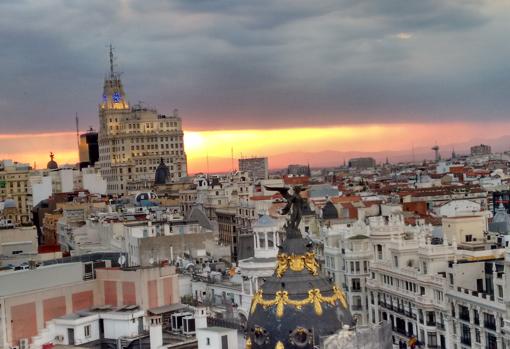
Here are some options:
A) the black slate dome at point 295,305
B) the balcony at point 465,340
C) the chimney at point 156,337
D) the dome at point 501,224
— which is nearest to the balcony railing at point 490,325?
the balcony at point 465,340

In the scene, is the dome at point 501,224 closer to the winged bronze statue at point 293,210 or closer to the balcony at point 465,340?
the balcony at point 465,340

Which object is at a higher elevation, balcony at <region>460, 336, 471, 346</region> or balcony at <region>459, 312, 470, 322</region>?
balcony at <region>459, 312, 470, 322</region>

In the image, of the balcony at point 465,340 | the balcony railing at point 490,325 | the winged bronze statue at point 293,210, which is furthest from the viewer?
the balcony at point 465,340

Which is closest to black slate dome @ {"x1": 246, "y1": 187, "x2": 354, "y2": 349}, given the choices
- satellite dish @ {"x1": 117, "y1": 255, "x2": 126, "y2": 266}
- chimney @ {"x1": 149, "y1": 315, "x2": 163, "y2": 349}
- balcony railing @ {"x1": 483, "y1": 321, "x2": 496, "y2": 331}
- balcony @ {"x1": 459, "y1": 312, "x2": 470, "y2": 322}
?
chimney @ {"x1": 149, "y1": 315, "x2": 163, "y2": 349}

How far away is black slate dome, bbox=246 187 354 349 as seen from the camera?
27.8 metres

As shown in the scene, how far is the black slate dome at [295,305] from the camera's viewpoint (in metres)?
27.8

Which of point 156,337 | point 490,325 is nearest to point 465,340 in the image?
point 490,325

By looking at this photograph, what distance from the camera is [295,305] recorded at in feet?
91.9

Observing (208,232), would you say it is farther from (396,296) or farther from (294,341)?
(294,341)

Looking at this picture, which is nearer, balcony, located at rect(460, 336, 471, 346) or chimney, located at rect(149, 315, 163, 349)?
chimney, located at rect(149, 315, 163, 349)

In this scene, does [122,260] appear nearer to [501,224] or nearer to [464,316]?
[464,316]

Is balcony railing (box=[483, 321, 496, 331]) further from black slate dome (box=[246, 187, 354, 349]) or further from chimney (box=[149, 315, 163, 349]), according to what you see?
black slate dome (box=[246, 187, 354, 349])

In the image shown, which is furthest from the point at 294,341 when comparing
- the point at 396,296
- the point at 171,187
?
the point at 171,187

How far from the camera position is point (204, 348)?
4488 centimetres
